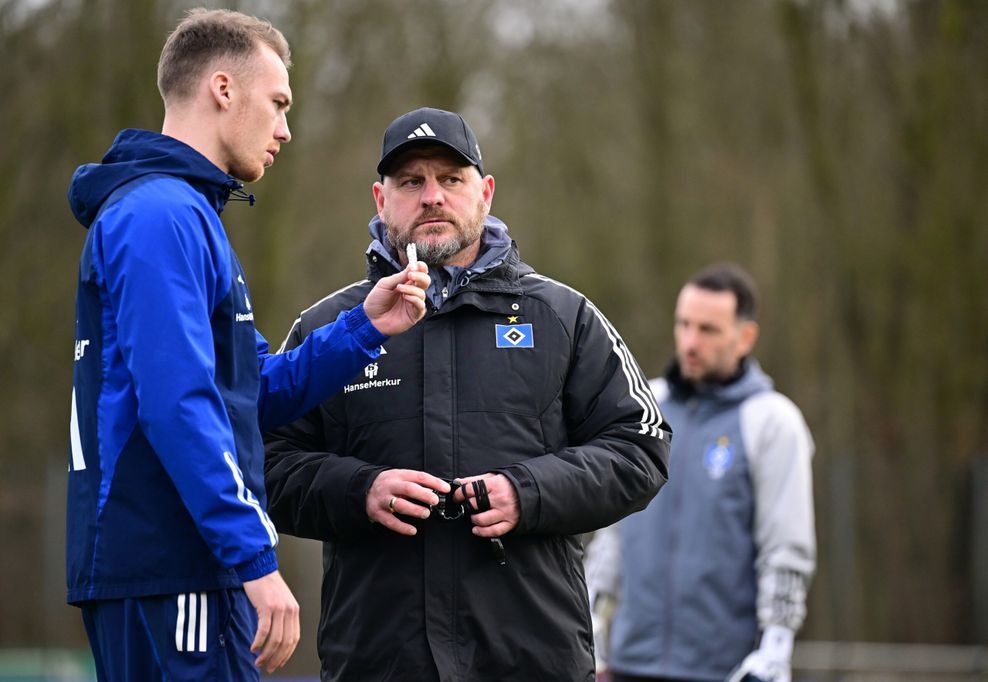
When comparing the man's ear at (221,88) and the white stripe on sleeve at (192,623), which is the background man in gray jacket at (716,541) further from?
the man's ear at (221,88)

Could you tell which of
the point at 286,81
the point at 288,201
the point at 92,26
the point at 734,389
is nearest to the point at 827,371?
the point at 288,201

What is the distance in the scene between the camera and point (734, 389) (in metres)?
6.29

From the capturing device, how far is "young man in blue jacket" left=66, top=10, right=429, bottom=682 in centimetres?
339

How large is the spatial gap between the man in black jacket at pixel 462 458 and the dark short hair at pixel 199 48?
2.18 feet

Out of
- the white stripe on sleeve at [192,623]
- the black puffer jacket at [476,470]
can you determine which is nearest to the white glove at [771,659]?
the black puffer jacket at [476,470]

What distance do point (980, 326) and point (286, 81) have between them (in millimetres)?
12685

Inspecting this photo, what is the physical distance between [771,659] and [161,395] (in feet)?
10.6

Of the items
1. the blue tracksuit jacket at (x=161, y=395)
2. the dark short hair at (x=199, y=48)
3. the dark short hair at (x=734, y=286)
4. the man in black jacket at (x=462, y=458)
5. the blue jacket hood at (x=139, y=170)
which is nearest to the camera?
the blue tracksuit jacket at (x=161, y=395)

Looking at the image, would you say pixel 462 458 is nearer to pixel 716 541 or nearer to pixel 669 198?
pixel 716 541

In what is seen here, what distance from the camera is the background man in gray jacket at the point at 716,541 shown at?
5.88 metres

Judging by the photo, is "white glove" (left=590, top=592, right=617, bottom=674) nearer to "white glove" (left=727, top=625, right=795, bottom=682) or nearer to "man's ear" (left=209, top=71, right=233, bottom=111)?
"white glove" (left=727, top=625, right=795, bottom=682)

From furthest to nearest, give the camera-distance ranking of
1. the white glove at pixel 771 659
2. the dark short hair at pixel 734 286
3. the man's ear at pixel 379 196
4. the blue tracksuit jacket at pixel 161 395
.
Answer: the dark short hair at pixel 734 286
the white glove at pixel 771 659
the man's ear at pixel 379 196
the blue tracksuit jacket at pixel 161 395

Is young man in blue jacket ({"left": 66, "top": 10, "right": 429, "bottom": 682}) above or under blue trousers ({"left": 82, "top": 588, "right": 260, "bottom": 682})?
above

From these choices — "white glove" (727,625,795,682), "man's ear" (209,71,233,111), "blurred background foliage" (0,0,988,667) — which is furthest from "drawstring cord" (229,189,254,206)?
"blurred background foliage" (0,0,988,667)
